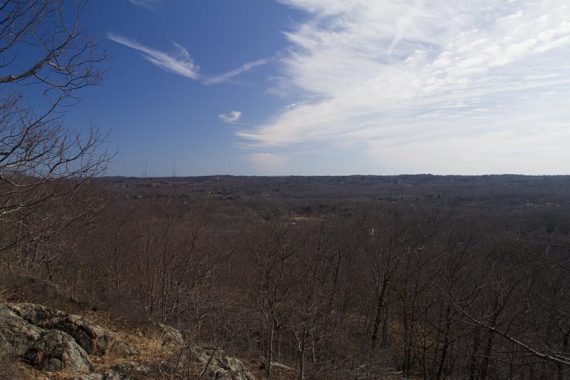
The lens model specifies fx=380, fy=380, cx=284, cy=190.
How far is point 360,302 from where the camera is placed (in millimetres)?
25750

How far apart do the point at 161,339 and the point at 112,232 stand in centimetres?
1044

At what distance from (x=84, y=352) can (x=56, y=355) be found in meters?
0.71

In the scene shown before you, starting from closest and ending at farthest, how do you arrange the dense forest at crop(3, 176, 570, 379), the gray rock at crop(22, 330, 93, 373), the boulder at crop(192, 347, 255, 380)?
the gray rock at crop(22, 330, 93, 373) → the boulder at crop(192, 347, 255, 380) → the dense forest at crop(3, 176, 570, 379)

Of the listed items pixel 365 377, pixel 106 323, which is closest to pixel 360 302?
pixel 365 377

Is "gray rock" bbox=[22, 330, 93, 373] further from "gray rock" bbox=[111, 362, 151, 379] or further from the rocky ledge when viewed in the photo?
"gray rock" bbox=[111, 362, 151, 379]

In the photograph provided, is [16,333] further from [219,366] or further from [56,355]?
[219,366]

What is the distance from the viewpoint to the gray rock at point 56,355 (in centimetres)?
720

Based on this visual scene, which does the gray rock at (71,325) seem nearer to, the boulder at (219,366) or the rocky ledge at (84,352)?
the rocky ledge at (84,352)

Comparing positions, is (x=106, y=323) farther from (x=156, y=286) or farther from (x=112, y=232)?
(x=112, y=232)

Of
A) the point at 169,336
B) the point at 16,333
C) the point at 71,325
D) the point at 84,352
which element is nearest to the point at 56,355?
the point at 84,352

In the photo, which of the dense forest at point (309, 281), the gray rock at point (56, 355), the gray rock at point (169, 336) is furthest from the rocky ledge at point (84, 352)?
the dense forest at point (309, 281)

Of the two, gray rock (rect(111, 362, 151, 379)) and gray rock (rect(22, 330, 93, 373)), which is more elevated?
gray rock (rect(22, 330, 93, 373))

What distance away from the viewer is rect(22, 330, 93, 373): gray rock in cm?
720

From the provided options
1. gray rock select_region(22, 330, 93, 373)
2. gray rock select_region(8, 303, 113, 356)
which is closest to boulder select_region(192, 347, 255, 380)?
gray rock select_region(8, 303, 113, 356)
